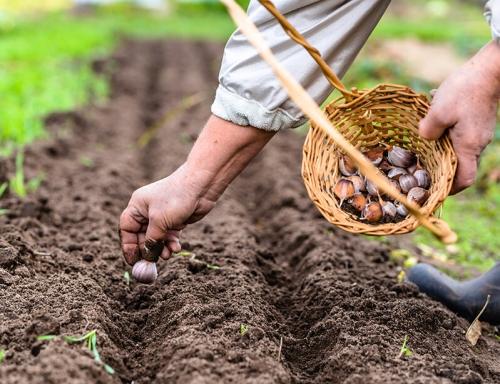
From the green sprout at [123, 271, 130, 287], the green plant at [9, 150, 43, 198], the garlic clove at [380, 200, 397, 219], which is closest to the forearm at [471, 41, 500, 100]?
the garlic clove at [380, 200, 397, 219]

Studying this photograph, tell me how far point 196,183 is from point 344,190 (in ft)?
1.60

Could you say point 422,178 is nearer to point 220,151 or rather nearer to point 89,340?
point 220,151

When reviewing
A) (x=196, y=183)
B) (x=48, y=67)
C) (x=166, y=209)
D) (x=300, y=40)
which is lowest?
(x=48, y=67)

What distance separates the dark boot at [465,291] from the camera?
2949 mm

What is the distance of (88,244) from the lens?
10.7 ft

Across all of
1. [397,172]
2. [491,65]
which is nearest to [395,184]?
[397,172]

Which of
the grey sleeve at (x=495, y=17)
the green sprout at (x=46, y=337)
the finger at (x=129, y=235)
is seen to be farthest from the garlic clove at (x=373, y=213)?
the green sprout at (x=46, y=337)

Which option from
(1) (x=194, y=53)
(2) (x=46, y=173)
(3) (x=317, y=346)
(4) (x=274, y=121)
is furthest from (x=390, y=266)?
(1) (x=194, y=53)

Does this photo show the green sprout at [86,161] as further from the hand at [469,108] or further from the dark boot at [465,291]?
the hand at [469,108]

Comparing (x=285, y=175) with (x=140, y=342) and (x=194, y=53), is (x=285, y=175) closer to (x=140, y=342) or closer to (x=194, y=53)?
(x=140, y=342)

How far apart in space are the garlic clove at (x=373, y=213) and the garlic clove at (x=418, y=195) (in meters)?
0.12

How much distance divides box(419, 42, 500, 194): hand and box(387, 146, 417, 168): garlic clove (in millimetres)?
256

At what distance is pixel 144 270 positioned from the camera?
2.78 metres

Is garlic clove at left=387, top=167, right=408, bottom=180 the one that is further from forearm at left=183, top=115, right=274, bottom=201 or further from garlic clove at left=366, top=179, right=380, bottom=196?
forearm at left=183, top=115, right=274, bottom=201
